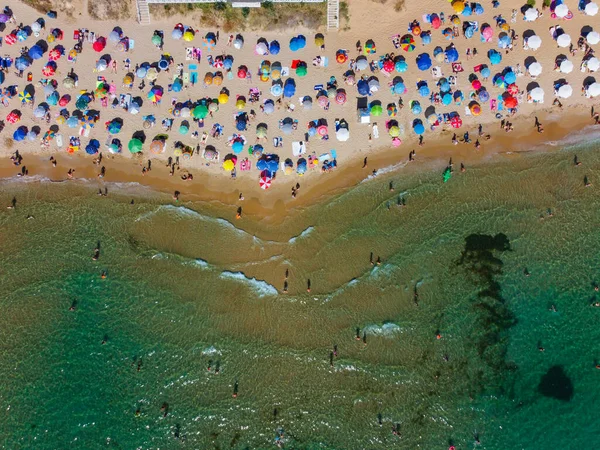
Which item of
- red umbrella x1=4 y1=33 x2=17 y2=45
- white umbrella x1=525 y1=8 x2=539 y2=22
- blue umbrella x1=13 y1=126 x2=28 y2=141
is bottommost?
blue umbrella x1=13 y1=126 x2=28 y2=141

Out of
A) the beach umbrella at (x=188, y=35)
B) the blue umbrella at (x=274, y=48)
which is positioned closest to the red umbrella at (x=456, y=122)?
the blue umbrella at (x=274, y=48)

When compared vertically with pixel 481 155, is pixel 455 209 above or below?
below

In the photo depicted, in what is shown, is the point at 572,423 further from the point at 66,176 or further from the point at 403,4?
the point at 66,176

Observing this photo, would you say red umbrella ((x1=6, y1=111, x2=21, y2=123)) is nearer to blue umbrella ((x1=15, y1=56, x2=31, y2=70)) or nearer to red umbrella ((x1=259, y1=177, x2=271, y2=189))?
blue umbrella ((x1=15, y1=56, x2=31, y2=70))

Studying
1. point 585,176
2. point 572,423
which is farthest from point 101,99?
point 572,423

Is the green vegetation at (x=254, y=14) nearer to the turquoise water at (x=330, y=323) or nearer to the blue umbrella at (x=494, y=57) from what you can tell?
the blue umbrella at (x=494, y=57)

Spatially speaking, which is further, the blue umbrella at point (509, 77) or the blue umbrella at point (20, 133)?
the blue umbrella at point (20, 133)

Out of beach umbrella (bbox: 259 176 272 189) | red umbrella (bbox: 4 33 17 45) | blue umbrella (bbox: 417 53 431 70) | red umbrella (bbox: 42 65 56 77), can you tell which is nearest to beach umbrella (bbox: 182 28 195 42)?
red umbrella (bbox: 42 65 56 77)
